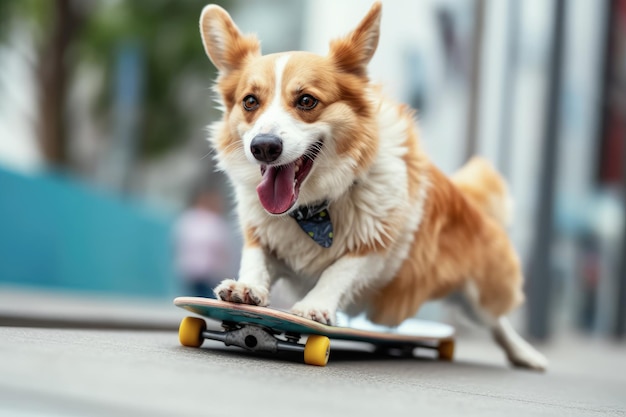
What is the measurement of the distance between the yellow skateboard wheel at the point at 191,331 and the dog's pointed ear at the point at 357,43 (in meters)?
0.98

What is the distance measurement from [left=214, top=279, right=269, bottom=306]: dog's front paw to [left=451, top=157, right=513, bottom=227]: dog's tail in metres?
1.64

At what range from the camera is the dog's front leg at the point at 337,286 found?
259 cm

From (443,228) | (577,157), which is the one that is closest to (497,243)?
(443,228)

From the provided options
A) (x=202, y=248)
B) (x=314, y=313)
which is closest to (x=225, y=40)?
(x=314, y=313)

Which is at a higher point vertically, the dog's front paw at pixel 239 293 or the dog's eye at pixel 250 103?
the dog's eye at pixel 250 103

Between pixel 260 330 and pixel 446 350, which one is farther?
pixel 446 350

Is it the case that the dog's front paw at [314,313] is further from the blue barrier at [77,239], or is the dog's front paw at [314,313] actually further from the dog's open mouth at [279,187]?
the blue barrier at [77,239]

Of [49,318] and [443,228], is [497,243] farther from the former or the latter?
[49,318]

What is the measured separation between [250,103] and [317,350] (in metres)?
0.82

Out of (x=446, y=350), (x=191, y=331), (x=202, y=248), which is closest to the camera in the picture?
(x=191, y=331)

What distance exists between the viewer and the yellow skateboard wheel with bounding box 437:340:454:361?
12.4ft

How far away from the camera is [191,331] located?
8.79 feet

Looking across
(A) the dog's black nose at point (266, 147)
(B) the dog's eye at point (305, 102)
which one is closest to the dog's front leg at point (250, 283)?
(A) the dog's black nose at point (266, 147)

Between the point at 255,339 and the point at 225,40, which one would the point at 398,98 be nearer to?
the point at 225,40
